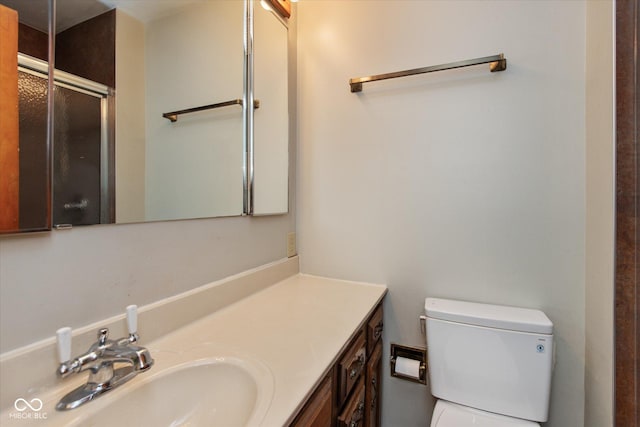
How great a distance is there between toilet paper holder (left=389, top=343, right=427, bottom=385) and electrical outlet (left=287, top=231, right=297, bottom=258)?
670mm

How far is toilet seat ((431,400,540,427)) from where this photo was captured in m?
0.98

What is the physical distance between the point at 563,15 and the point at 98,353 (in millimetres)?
1826

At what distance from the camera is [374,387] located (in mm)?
1211

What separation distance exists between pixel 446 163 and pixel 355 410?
3.36 feet

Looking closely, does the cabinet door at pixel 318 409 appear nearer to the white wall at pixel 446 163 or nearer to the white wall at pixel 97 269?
the white wall at pixel 97 269

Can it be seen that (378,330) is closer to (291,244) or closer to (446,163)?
(291,244)

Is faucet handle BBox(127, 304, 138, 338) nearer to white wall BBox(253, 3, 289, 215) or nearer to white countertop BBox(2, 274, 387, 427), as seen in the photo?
white countertop BBox(2, 274, 387, 427)

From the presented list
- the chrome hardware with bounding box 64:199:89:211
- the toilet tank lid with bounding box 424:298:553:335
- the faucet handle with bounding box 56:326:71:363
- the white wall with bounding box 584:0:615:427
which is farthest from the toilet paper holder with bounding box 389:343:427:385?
the chrome hardware with bounding box 64:199:89:211

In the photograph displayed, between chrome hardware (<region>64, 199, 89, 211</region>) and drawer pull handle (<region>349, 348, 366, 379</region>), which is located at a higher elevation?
chrome hardware (<region>64, 199, 89, 211</region>)

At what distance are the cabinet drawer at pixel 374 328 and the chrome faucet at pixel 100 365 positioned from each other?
75cm

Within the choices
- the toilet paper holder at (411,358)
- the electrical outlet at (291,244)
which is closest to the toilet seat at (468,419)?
the toilet paper holder at (411,358)

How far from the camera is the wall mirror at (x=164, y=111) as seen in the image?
674mm

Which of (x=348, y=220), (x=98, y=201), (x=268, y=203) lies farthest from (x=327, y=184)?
(x=98, y=201)

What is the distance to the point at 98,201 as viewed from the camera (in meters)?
0.72
